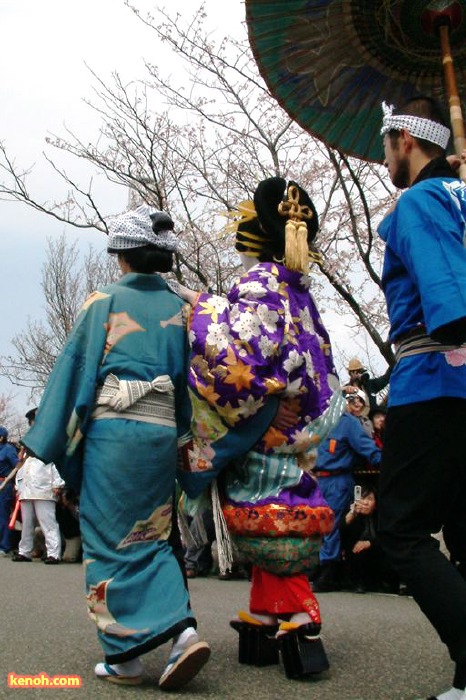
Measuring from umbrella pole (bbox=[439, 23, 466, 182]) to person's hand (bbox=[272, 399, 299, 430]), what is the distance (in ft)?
3.70

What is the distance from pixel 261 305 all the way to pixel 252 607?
122 cm

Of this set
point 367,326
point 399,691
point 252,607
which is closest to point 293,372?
point 252,607

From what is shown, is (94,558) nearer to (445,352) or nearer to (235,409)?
(235,409)

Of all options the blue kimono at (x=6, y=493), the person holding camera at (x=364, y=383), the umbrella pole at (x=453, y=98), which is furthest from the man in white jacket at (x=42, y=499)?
the umbrella pole at (x=453, y=98)

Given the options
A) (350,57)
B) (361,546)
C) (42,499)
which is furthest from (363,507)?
(42,499)

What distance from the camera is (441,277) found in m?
2.19

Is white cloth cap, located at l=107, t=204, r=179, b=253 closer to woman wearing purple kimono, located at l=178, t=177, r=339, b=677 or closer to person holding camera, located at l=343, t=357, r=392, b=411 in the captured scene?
woman wearing purple kimono, located at l=178, t=177, r=339, b=677

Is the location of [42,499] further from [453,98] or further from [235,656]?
[453,98]

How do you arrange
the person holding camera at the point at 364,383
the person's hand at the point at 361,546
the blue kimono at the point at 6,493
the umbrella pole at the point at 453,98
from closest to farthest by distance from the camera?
1. the umbrella pole at the point at 453,98
2. the person's hand at the point at 361,546
3. the person holding camera at the point at 364,383
4. the blue kimono at the point at 6,493

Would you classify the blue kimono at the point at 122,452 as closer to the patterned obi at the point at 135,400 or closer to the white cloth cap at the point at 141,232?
the patterned obi at the point at 135,400

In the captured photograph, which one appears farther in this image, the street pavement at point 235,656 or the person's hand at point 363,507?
the person's hand at point 363,507

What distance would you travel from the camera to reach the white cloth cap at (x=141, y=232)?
10.6ft

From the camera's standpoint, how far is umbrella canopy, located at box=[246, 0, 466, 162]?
11.5 feet

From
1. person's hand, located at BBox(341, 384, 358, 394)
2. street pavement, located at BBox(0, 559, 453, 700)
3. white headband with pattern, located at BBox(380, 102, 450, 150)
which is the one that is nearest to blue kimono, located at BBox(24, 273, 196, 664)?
street pavement, located at BBox(0, 559, 453, 700)
